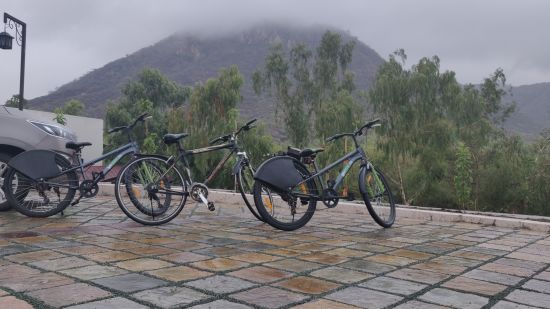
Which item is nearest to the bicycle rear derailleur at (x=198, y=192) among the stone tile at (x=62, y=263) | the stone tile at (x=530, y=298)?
the stone tile at (x=62, y=263)

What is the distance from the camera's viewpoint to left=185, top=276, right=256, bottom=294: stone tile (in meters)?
2.48

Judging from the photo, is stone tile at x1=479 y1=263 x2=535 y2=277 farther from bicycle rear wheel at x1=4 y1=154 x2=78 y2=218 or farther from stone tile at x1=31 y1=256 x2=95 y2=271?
bicycle rear wheel at x1=4 y1=154 x2=78 y2=218

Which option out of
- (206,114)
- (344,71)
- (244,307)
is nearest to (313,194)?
(244,307)

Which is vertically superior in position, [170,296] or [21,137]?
[21,137]

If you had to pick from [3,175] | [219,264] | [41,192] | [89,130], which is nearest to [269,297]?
[219,264]

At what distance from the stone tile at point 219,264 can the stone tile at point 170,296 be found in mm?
476

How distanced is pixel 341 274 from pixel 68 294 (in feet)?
4.69

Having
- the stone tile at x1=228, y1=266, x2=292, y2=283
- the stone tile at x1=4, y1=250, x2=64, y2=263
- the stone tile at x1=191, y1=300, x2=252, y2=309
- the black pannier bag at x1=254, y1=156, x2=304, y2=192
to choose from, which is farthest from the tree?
the stone tile at x1=191, y1=300, x2=252, y2=309

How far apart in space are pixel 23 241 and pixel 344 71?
42.5 m

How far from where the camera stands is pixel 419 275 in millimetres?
2895

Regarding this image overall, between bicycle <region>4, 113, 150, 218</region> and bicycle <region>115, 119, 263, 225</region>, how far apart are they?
0.77ft

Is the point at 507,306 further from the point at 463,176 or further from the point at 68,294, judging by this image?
the point at 463,176

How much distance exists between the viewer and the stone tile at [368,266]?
3.00 metres

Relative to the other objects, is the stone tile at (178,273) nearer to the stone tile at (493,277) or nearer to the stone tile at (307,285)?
the stone tile at (307,285)
